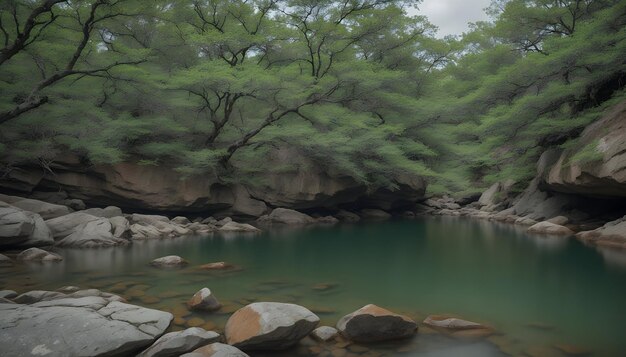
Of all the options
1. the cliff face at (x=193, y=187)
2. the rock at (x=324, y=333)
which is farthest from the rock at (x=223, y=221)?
the rock at (x=324, y=333)

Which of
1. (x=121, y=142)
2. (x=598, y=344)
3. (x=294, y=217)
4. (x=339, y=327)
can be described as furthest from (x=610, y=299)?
(x=121, y=142)

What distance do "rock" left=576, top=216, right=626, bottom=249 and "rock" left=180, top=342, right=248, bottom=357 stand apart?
11.0m

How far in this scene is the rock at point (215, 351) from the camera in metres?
3.53

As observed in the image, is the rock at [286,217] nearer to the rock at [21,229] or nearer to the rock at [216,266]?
the rock at [21,229]

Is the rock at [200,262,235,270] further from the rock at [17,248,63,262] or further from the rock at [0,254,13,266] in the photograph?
the rock at [0,254,13,266]

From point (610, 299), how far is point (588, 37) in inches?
408

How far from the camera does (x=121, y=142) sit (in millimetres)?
15484

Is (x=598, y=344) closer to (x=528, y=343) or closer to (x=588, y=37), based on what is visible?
(x=528, y=343)

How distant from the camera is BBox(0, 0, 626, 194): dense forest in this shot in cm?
1338

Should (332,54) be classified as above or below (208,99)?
above

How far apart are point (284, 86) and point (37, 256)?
36.9 feet

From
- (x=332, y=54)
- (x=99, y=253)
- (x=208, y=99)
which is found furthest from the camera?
(x=332, y=54)

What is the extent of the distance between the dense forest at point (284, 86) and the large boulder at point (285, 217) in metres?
2.30

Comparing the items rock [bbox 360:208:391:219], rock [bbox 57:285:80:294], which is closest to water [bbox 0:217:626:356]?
rock [bbox 57:285:80:294]
